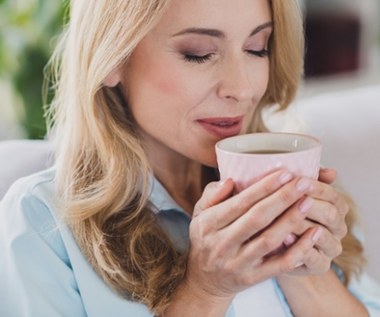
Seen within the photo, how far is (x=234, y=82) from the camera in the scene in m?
1.03

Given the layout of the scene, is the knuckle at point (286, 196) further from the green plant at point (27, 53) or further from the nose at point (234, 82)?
the green plant at point (27, 53)

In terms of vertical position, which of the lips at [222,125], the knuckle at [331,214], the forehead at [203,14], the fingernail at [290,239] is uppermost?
the forehead at [203,14]

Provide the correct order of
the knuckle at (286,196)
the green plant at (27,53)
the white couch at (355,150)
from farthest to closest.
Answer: the green plant at (27,53)
the white couch at (355,150)
the knuckle at (286,196)

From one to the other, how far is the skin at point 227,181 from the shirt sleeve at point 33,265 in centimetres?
16

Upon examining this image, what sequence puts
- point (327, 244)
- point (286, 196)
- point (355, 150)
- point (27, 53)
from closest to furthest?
point (286, 196) < point (327, 244) < point (355, 150) < point (27, 53)

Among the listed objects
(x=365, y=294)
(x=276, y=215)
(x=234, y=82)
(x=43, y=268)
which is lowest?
(x=365, y=294)

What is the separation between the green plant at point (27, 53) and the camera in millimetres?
2043

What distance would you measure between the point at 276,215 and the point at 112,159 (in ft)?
1.05

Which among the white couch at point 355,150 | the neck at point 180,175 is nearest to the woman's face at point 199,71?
the neck at point 180,175

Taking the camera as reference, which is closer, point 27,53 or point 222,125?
point 222,125

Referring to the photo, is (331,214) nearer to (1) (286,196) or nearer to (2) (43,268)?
(1) (286,196)

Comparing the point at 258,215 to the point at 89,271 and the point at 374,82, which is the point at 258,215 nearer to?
the point at 89,271

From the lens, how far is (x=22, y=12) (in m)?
2.09

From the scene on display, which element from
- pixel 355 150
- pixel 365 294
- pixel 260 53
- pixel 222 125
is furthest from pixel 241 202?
pixel 355 150
